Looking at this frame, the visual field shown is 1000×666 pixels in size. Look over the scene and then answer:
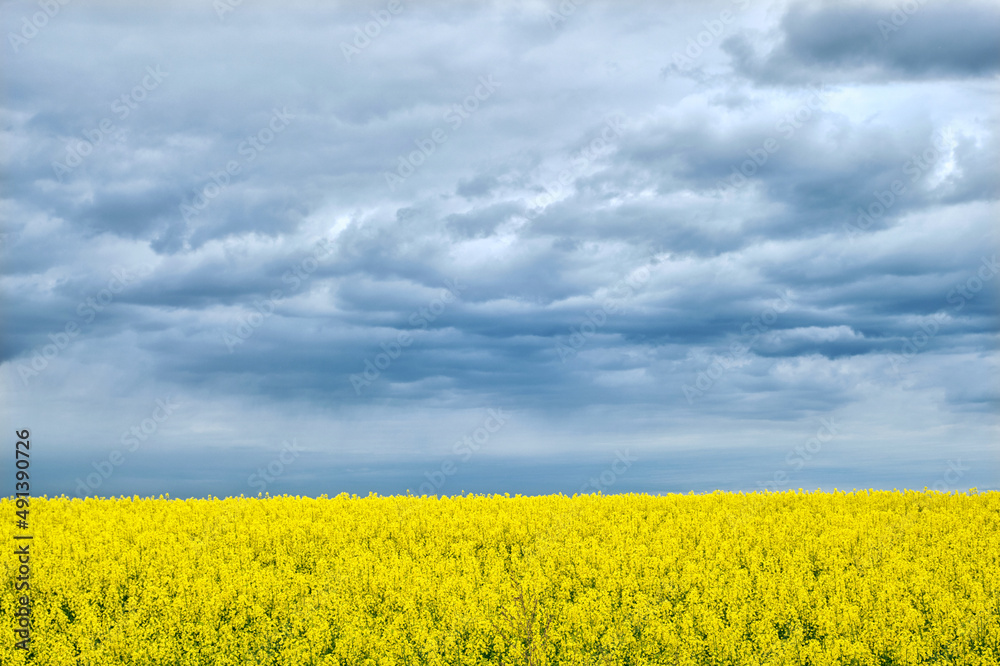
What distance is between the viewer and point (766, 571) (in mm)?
13602

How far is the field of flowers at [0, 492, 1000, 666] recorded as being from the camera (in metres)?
10.3

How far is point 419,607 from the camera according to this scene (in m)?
11.5

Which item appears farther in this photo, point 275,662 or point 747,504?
point 747,504

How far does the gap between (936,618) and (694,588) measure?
340 centimetres

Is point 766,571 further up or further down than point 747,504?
further down

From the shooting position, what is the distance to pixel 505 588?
39.3 feet

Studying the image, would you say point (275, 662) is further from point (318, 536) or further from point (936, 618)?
point (936, 618)

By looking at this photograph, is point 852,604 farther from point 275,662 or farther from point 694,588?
point 275,662

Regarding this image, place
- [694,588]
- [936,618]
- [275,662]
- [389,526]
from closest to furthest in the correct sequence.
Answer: [275,662] → [936,618] → [694,588] → [389,526]

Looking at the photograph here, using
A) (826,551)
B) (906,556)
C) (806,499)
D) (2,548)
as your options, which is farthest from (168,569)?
(806,499)

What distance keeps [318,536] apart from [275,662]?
198 inches

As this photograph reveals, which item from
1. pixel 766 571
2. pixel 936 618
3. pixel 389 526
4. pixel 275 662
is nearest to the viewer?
pixel 275 662

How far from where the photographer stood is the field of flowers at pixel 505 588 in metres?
10.3

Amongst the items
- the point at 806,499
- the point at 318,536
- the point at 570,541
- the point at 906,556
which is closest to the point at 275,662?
the point at 318,536
